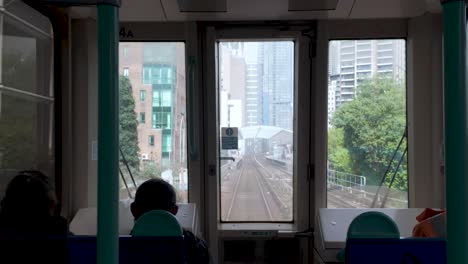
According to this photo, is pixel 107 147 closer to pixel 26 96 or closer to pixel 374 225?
pixel 26 96

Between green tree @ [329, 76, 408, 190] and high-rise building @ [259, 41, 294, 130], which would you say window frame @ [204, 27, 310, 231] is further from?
green tree @ [329, 76, 408, 190]

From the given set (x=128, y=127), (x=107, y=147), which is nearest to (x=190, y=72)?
(x=128, y=127)

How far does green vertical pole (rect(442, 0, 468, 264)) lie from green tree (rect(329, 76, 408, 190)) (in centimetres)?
258

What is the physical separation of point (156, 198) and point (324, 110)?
1.73 metres

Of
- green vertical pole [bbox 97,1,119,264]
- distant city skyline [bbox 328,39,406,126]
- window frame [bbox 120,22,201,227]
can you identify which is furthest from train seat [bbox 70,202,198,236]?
green vertical pole [bbox 97,1,119,264]

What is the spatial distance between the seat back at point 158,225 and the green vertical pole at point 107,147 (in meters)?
0.77

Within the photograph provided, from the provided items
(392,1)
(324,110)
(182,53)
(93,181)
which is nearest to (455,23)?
(392,1)

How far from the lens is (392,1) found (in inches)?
114

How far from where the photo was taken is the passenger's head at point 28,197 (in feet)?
4.11

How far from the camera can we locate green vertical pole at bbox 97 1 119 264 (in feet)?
3.30

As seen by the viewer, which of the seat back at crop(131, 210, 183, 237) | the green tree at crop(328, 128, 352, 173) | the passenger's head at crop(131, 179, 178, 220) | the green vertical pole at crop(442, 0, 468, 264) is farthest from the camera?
the green tree at crop(328, 128, 352, 173)

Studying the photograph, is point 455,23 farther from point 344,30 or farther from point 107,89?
point 344,30

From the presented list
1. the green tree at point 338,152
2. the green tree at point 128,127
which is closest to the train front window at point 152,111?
the green tree at point 128,127

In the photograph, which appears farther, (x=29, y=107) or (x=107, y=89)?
(x=29, y=107)
